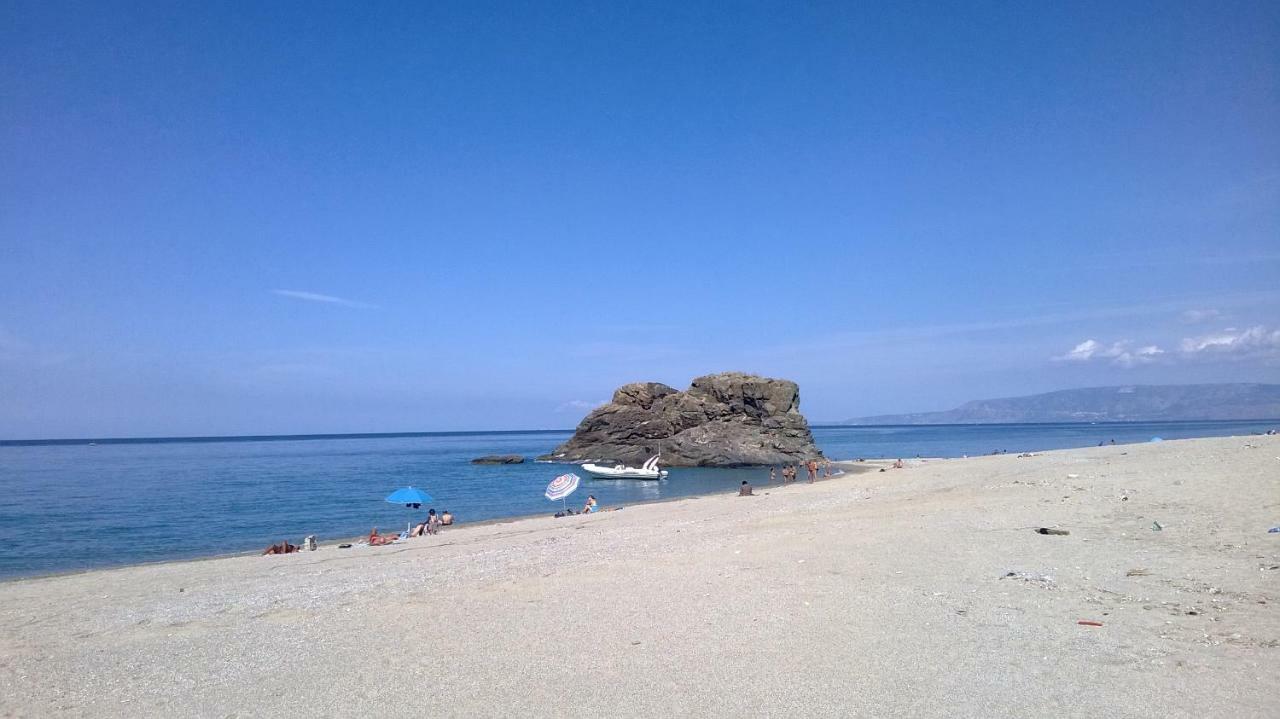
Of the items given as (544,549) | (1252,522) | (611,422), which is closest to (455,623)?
(544,549)

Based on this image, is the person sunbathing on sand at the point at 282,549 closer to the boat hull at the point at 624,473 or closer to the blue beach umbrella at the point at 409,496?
the blue beach umbrella at the point at 409,496

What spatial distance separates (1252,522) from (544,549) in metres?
15.2

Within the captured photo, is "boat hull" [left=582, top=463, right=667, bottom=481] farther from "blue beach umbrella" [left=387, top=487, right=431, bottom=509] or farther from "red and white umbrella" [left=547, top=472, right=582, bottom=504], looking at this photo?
"blue beach umbrella" [left=387, top=487, right=431, bottom=509]

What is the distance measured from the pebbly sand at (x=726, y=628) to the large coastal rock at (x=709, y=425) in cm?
5288

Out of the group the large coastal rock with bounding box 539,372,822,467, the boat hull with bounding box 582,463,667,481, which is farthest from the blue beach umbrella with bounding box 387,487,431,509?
the large coastal rock with bounding box 539,372,822,467

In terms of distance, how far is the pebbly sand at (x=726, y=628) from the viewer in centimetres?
734

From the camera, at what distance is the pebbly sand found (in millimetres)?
7340

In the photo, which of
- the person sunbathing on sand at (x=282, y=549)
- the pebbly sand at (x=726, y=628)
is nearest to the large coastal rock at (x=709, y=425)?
the person sunbathing on sand at (x=282, y=549)

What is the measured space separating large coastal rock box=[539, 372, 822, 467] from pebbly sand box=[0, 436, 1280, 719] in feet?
174

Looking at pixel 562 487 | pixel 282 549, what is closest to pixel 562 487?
pixel 562 487

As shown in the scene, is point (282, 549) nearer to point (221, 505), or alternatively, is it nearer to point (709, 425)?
point (221, 505)

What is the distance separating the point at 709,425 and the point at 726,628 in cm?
6460

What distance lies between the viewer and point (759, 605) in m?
10.9

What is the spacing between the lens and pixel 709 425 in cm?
7400
